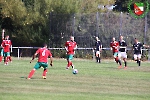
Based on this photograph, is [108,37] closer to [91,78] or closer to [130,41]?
[130,41]

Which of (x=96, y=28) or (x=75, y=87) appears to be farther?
(x=96, y=28)

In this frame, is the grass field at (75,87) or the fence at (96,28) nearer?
the grass field at (75,87)

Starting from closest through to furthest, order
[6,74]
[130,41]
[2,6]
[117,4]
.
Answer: [6,74] → [130,41] → [2,6] → [117,4]

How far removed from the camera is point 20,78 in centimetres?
2461

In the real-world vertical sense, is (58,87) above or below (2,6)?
below

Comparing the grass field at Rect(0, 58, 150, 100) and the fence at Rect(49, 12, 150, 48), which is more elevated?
the fence at Rect(49, 12, 150, 48)

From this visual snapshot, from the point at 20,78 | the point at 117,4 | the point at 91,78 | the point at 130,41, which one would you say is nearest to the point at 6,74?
the point at 20,78

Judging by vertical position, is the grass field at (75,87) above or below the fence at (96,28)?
below

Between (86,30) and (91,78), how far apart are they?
23625mm

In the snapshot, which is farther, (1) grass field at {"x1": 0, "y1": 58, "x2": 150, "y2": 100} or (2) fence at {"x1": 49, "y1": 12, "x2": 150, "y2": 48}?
(2) fence at {"x1": 49, "y1": 12, "x2": 150, "y2": 48}

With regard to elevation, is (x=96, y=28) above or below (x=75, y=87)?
above

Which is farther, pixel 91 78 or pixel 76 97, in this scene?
pixel 91 78

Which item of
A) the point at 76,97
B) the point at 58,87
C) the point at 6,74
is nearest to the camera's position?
the point at 76,97

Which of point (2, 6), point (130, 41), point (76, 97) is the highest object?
point (2, 6)
